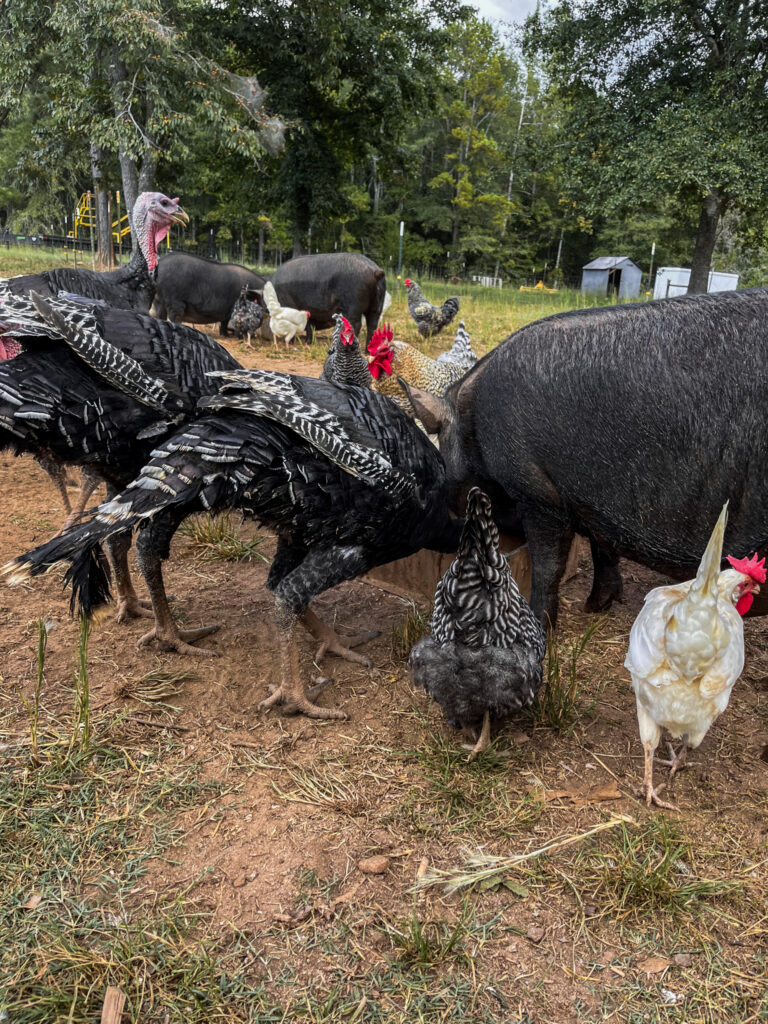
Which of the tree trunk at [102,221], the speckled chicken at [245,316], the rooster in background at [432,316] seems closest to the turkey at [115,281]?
the speckled chicken at [245,316]

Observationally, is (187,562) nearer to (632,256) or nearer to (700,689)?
(700,689)

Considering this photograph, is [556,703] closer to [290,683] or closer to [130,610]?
[290,683]

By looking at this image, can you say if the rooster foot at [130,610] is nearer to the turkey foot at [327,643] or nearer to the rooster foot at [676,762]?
the turkey foot at [327,643]

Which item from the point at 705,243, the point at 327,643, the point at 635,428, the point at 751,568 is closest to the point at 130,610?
the point at 327,643

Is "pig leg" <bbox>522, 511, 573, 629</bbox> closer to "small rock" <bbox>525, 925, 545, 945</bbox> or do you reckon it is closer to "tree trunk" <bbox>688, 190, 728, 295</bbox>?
"small rock" <bbox>525, 925, 545, 945</bbox>

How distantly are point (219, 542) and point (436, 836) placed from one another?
8.64 ft

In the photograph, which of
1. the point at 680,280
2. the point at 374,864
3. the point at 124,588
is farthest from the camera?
the point at 680,280

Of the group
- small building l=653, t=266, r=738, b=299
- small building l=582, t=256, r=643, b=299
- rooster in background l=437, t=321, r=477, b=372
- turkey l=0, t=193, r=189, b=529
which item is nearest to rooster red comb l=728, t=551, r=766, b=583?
turkey l=0, t=193, r=189, b=529

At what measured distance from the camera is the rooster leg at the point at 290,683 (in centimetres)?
302

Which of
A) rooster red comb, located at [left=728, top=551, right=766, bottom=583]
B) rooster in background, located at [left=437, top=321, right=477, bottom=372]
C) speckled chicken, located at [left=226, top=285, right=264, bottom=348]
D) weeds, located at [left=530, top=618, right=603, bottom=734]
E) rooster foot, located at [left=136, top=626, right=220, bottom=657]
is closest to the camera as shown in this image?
rooster red comb, located at [left=728, top=551, right=766, bottom=583]

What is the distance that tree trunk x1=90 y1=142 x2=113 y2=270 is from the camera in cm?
1744

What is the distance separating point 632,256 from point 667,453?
4261 centimetres

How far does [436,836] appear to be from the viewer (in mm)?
Result: 2406

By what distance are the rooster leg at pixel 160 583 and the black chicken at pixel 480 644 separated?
125 cm
